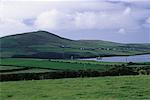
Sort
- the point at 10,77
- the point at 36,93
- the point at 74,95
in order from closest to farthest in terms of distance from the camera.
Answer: the point at 74,95
the point at 36,93
the point at 10,77

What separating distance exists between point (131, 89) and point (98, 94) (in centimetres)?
385

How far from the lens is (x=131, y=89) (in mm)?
24875

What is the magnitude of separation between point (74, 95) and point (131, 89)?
204 inches

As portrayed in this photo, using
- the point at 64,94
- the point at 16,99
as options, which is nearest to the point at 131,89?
the point at 64,94

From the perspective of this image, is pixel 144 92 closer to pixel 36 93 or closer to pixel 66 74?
pixel 36 93

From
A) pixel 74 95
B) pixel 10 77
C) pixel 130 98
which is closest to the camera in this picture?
pixel 130 98

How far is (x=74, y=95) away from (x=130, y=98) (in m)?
3.96

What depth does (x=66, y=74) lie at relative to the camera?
5203 centimetres

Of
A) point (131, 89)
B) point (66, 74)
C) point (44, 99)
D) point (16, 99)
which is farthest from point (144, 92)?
point (66, 74)

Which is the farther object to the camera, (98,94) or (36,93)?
(36,93)

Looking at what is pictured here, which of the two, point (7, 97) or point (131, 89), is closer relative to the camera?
point (7, 97)

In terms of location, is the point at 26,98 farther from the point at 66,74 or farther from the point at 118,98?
the point at 66,74

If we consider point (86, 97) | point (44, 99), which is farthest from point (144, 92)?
point (44, 99)

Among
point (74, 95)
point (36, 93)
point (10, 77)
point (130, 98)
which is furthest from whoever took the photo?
point (10, 77)
